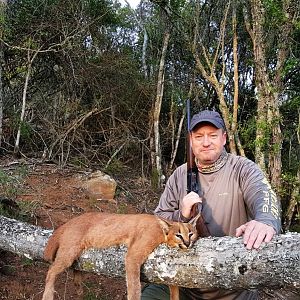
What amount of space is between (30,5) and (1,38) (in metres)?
1.75

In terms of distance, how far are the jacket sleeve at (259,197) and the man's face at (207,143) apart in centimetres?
29

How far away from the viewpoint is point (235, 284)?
3279 mm

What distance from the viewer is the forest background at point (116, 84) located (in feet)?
39.8

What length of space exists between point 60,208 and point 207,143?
19.8 feet

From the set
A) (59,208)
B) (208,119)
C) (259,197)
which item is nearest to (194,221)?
(259,197)

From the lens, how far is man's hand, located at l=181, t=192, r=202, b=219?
3745 millimetres

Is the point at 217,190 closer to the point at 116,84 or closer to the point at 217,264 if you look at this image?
the point at 217,264

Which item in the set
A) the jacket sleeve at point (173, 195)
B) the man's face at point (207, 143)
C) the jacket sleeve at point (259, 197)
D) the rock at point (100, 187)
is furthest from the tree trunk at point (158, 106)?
the jacket sleeve at point (259, 197)

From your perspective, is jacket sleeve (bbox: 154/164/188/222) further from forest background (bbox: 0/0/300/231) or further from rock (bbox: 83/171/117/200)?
forest background (bbox: 0/0/300/231)

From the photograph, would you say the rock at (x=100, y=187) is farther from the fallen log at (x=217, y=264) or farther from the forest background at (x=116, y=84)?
the fallen log at (x=217, y=264)

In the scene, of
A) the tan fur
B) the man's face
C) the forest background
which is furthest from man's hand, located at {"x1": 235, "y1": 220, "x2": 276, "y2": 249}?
the forest background

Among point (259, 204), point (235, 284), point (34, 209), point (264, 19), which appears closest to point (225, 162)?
point (259, 204)

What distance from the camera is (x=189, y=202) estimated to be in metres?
3.77

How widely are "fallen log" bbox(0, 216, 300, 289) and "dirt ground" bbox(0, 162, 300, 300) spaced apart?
5.94 feet
